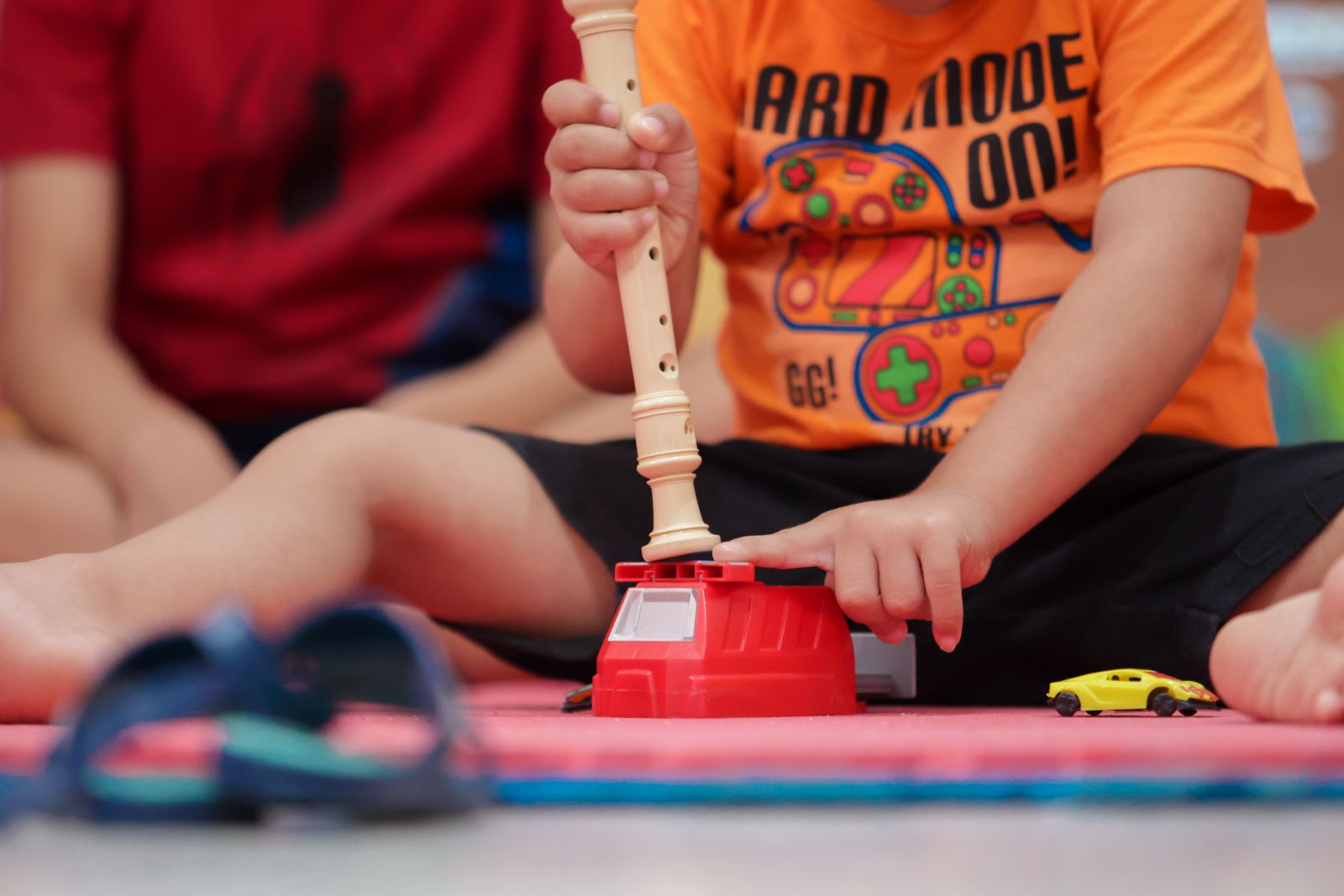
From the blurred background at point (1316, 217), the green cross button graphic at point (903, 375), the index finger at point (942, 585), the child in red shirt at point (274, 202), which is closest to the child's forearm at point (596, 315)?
the green cross button graphic at point (903, 375)

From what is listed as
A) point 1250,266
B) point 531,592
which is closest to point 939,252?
point 1250,266

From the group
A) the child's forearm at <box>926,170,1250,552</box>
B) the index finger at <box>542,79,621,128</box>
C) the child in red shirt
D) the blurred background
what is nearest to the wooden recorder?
the index finger at <box>542,79,621,128</box>

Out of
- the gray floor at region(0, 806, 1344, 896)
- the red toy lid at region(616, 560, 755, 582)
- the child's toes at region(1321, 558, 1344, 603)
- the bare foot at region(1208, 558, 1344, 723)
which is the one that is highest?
the red toy lid at region(616, 560, 755, 582)

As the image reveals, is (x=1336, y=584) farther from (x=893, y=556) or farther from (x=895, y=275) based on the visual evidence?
(x=895, y=275)

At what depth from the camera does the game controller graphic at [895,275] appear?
2.68 feet

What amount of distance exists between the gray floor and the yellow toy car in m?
0.20

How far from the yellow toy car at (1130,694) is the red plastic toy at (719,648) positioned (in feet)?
0.31

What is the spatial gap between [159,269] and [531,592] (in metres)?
0.64

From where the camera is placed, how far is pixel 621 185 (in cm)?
68

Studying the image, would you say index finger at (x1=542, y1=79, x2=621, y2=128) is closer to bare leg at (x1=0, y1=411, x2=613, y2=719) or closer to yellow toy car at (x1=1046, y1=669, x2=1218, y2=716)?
bare leg at (x1=0, y1=411, x2=613, y2=719)

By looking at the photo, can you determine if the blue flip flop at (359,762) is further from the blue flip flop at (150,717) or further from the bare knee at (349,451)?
the bare knee at (349,451)

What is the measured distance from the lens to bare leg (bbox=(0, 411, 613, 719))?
60 cm

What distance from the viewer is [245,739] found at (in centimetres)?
37

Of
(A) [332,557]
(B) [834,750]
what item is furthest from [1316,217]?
(B) [834,750]
